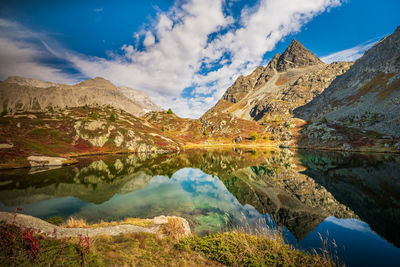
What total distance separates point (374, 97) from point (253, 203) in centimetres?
18133

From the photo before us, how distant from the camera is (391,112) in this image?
10281 cm

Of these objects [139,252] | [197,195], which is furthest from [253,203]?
[139,252]

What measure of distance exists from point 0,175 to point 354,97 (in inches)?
9599

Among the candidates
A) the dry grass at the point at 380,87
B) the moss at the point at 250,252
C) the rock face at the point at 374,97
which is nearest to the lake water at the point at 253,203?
the moss at the point at 250,252

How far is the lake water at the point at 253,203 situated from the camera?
15.8 metres

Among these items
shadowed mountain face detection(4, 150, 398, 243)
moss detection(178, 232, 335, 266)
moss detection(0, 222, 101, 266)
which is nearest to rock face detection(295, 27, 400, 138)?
shadowed mountain face detection(4, 150, 398, 243)

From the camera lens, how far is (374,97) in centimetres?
13975

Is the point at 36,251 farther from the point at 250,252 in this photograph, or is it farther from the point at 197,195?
the point at 197,195

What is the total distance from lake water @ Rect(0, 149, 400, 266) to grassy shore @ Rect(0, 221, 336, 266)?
3.47 m

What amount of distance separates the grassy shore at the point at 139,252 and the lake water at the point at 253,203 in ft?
11.4

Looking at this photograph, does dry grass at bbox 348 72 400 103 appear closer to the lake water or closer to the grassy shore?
the lake water

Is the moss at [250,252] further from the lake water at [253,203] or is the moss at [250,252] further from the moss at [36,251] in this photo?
the moss at [36,251]

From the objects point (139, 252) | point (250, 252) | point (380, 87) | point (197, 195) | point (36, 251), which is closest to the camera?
point (36, 251)

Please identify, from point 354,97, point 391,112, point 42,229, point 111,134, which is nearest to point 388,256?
point 42,229
